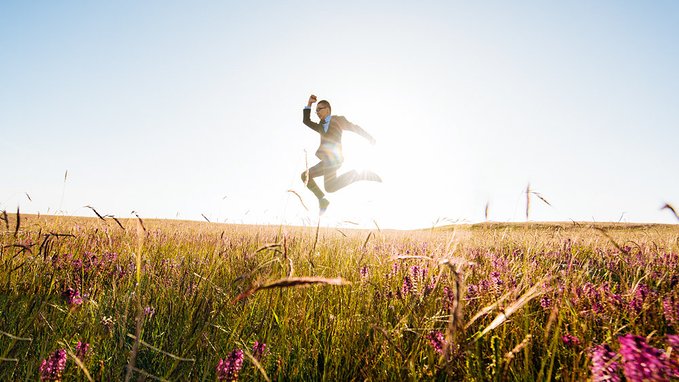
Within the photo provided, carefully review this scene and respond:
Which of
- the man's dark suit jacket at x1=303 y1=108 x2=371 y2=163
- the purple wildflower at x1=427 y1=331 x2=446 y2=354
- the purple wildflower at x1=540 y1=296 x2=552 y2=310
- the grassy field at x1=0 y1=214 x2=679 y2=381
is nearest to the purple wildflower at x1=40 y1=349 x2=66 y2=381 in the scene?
the grassy field at x1=0 y1=214 x2=679 y2=381

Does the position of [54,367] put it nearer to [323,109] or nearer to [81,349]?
[81,349]

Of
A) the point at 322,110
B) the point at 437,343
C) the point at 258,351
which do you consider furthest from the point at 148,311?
the point at 322,110

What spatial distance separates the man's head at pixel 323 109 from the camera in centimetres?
959

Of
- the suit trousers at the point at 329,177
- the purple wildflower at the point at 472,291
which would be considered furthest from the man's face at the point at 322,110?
the purple wildflower at the point at 472,291

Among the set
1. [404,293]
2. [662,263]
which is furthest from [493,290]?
[662,263]

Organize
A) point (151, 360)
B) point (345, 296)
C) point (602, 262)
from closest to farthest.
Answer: point (151, 360) → point (345, 296) → point (602, 262)

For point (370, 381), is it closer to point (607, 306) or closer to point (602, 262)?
point (607, 306)

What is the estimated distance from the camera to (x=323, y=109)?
959 cm

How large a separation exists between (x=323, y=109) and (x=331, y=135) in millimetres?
751

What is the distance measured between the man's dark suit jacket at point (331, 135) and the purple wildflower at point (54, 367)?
27.0 ft

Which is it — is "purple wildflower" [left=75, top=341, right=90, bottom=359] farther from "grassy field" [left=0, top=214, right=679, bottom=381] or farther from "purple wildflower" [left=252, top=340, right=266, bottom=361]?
"purple wildflower" [left=252, top=340, right=266, bottom=361]

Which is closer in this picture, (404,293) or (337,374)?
(337,374)

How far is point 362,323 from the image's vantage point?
1.92 meters

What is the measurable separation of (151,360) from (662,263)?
181 inches
